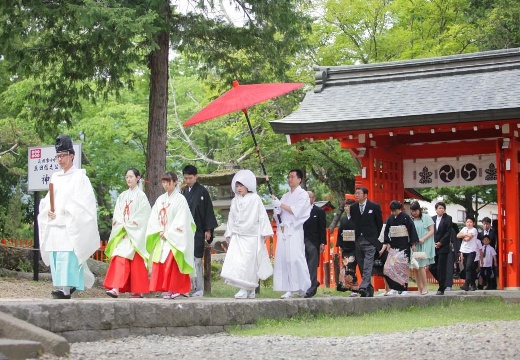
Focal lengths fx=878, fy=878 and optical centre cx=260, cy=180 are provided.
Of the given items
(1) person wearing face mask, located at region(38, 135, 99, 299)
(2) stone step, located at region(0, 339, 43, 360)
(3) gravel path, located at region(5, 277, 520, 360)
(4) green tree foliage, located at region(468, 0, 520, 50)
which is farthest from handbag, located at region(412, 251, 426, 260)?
(4) green tree foliage, located at region(468, 0, 520, 50)

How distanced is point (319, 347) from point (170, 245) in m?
Answer: 3.42

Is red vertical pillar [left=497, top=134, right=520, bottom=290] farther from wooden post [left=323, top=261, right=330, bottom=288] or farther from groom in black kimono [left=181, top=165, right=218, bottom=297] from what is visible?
groom in black kimono [left=181, top=165, right=218, bottom=297]

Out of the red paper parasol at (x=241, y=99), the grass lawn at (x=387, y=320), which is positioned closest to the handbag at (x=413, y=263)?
the grass lawn at (x=387, y=320)

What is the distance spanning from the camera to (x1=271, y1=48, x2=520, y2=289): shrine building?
1573 cm

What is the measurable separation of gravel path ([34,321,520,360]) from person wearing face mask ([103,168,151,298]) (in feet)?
7.62

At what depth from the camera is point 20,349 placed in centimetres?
655

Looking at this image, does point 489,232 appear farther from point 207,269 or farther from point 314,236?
point 207,269

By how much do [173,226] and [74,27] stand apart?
519cm

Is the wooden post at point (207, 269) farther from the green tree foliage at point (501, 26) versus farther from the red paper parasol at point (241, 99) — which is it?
the green tree foliage at point (501, 26)

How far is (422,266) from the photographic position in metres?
14.8

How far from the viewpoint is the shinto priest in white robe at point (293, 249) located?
11961 millimetres

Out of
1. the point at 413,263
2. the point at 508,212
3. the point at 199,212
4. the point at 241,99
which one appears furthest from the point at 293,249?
the point at 508,212

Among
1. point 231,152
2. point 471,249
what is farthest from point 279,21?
point 231,152

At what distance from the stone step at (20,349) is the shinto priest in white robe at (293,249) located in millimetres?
5566
